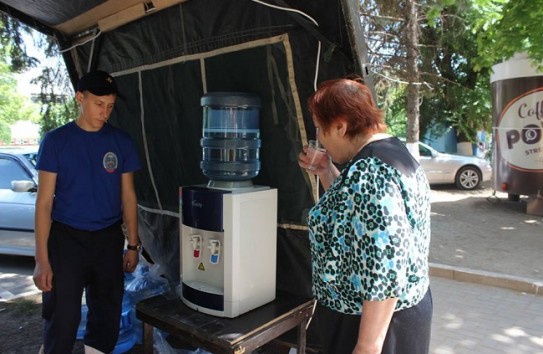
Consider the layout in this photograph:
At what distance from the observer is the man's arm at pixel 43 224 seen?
8.45 ft

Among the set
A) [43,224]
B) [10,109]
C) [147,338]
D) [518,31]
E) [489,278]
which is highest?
[10,109]

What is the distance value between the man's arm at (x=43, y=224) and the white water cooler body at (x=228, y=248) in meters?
0.77

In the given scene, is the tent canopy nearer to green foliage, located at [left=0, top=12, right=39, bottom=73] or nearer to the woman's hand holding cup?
the woman's hand holding cup

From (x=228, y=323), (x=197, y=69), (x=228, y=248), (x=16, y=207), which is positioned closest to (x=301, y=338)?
(x=228, y=323)

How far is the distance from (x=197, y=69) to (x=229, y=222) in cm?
132

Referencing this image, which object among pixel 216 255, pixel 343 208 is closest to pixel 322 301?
pixel 343 208

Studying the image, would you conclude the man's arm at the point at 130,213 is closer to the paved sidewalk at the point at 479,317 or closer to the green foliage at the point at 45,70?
the paved sidewalk at the point at 479,317

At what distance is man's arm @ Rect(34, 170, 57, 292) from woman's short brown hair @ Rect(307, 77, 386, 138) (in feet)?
5.72

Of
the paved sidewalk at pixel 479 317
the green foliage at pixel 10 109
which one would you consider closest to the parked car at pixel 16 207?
the paved sidewalk at pixel 479 317

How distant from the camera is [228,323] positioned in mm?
2438

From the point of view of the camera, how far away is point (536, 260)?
6.02m

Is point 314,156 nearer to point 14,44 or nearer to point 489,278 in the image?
point 489,278

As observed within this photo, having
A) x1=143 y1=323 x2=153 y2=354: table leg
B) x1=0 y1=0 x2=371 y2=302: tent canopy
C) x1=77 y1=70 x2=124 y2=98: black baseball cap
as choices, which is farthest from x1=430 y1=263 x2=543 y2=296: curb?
x1=77 y1=70 x2=124 y2=98: black baseball cap

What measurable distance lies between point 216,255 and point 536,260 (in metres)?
5.32
